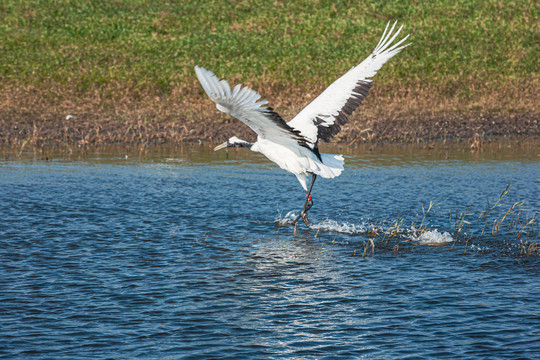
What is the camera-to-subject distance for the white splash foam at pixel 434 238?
407 inches

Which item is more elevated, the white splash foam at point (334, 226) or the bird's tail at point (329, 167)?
the bird's tail at point (329, 167)

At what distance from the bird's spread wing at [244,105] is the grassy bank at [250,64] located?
1307 cm

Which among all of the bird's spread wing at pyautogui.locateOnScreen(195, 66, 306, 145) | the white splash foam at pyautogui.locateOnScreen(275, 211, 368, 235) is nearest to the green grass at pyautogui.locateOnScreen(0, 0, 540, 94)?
the white splash foam at pyautogui.locateOnScreen(275, 211, 368, 235)

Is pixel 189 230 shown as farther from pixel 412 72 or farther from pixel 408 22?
pixel 408 22

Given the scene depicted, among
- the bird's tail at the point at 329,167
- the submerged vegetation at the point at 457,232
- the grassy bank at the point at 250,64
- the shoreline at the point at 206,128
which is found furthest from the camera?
the grassy bank at the point at 250,64

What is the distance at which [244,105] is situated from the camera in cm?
847

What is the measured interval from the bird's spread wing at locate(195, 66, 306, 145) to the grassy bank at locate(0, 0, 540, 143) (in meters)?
13.1

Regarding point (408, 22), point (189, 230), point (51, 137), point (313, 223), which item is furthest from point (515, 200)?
point (408, 22)

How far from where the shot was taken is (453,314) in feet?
23.2

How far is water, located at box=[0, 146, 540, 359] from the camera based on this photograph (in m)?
6.43

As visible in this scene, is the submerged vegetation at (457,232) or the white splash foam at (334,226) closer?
the submerged vegetation at (457,232)

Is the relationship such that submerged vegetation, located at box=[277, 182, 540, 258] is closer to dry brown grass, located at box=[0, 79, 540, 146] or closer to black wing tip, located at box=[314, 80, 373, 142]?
black wing tip, located at box=[314, 80, 373, 142]

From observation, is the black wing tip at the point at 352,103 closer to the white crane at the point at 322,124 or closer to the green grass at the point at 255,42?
the white crane at the point at 322,124

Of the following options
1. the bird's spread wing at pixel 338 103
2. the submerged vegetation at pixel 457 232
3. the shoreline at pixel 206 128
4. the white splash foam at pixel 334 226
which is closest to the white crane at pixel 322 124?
the bird's spread wing at pixel 338 103
